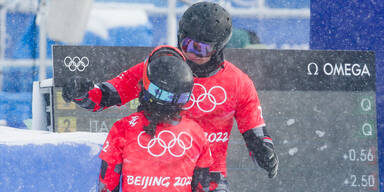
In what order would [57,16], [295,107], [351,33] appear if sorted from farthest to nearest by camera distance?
[351,33]
[295,107]
[57,16]

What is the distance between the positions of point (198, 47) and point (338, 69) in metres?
1.45

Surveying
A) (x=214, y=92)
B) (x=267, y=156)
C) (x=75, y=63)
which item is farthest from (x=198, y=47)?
(x=75, y=63)

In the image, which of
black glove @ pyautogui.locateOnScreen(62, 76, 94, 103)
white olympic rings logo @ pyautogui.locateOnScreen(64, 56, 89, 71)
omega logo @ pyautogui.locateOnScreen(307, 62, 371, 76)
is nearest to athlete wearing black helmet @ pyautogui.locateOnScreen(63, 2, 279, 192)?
black glove @ pyautogui.locateOnScreen(62, 76, 94, 103)

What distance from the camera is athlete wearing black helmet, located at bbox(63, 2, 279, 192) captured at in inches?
95.5

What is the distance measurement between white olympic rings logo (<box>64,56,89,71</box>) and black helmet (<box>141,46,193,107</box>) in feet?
3.67

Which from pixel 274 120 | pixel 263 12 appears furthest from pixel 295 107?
pixel 263 12

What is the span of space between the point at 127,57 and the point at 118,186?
121 centimetres

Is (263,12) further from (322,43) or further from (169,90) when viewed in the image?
(169,90)

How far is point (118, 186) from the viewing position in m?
2.16

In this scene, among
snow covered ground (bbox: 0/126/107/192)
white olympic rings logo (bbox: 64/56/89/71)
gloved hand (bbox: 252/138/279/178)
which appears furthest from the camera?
white olympic rings logo (bbox: 64/56/89/71)

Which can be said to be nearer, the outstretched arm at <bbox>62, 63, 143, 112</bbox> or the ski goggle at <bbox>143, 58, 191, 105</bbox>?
the ski goggle at <bbox>143, 58, 191, 105</bbox>

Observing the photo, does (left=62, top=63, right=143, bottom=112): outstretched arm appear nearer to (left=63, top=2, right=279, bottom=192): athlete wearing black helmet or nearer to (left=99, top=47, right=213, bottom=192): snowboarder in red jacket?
(left=63, top=2, right=279, bottom=192): athlete wearing black helmet

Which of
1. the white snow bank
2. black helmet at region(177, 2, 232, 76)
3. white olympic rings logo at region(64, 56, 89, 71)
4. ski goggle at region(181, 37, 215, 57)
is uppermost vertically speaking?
black helmet at region(177, 2, 232, 76)

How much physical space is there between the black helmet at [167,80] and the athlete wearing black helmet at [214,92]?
1.16 ft
